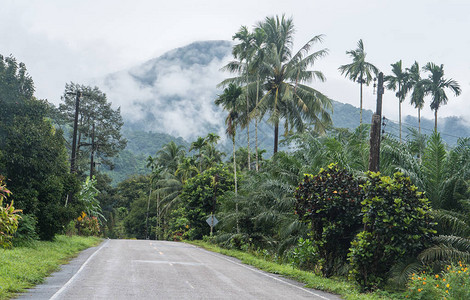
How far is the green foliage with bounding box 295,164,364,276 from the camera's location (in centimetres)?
1527

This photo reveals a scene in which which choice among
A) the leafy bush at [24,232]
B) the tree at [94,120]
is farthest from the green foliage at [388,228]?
the tree at [94,120]

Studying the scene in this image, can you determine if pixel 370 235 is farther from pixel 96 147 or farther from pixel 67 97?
pixel 67 97

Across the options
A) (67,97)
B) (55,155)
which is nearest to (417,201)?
(55,155)

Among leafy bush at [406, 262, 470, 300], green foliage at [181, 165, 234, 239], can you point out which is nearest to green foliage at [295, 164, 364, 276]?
leafy bush at [406, 262, 470, 300]

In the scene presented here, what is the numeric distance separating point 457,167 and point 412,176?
1.47 meters

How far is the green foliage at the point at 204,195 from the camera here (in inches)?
A: 1558

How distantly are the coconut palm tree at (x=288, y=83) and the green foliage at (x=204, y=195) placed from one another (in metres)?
8.22

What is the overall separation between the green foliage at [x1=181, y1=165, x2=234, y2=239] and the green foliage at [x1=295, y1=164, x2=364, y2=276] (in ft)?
75.0

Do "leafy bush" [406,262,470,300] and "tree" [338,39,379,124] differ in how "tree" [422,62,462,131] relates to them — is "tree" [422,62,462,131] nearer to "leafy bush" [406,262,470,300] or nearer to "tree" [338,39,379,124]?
"tree" [338,39,379,124]

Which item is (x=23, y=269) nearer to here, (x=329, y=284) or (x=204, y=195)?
(x=329, y=284)

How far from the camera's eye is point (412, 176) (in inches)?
625

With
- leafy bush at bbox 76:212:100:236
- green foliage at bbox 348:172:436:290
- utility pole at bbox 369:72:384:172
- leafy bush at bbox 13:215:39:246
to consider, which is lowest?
leafy bush at bbox 76:212:100:236

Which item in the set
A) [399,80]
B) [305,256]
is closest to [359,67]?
[399,80]

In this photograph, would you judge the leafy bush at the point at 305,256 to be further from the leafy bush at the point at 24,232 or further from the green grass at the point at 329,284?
the leafy bush at the point at 24,232
